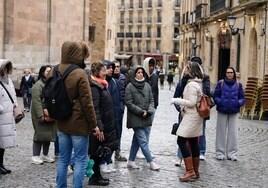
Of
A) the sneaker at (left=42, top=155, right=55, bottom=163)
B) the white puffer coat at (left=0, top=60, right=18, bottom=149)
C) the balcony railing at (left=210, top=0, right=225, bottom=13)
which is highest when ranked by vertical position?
the balcony railing at (left=210, top=0, right=225, bottom=13)

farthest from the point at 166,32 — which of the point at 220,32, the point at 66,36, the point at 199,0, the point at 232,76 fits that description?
the point at 232,76

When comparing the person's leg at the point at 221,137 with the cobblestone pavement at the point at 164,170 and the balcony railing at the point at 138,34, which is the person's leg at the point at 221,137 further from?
the balcony railing at the point at 138,34

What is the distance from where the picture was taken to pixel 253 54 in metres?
26.1

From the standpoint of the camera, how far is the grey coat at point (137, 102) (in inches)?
361

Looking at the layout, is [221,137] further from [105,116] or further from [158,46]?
[158,46]

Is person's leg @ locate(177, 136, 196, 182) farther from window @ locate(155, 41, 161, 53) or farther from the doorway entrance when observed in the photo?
window @ locate(155, 41, 161, 53)

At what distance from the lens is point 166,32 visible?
87.1m

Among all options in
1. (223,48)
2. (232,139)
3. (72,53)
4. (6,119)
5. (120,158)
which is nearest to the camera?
(72,53)

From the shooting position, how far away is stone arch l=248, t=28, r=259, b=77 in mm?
25597

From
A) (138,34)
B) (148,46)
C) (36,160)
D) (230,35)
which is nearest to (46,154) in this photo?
(36,160)

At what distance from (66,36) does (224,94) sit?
16.5 metres

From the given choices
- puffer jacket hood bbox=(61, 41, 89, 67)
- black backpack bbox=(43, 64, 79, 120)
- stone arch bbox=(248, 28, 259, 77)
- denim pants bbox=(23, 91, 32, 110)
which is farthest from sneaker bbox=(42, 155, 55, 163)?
stone arch bbox=(248, 28, 259, 77)

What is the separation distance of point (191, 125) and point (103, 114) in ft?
4.78

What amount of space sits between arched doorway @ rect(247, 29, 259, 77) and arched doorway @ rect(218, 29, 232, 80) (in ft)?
16.7
